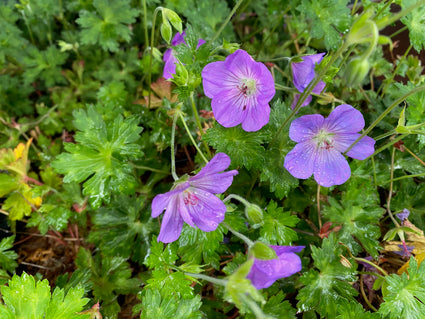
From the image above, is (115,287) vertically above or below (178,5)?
below

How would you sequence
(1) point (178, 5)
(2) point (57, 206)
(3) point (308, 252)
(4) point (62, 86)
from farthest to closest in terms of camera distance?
(4) point (62, 86), (1) point (178, 5), (2) point (57, 206), (3) point (308, 252)

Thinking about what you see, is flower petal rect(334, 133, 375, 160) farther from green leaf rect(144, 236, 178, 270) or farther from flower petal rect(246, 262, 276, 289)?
green leaf rect(144, 236, 178, 270)

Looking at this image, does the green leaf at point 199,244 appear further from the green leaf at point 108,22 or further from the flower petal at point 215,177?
the green leaf at point 108,22

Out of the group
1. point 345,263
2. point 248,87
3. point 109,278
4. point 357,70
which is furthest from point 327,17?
point 109,278

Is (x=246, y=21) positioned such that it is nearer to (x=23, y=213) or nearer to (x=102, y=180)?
(x=102, y=180)

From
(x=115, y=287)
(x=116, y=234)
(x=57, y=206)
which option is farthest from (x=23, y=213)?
(x=115, y=287)
